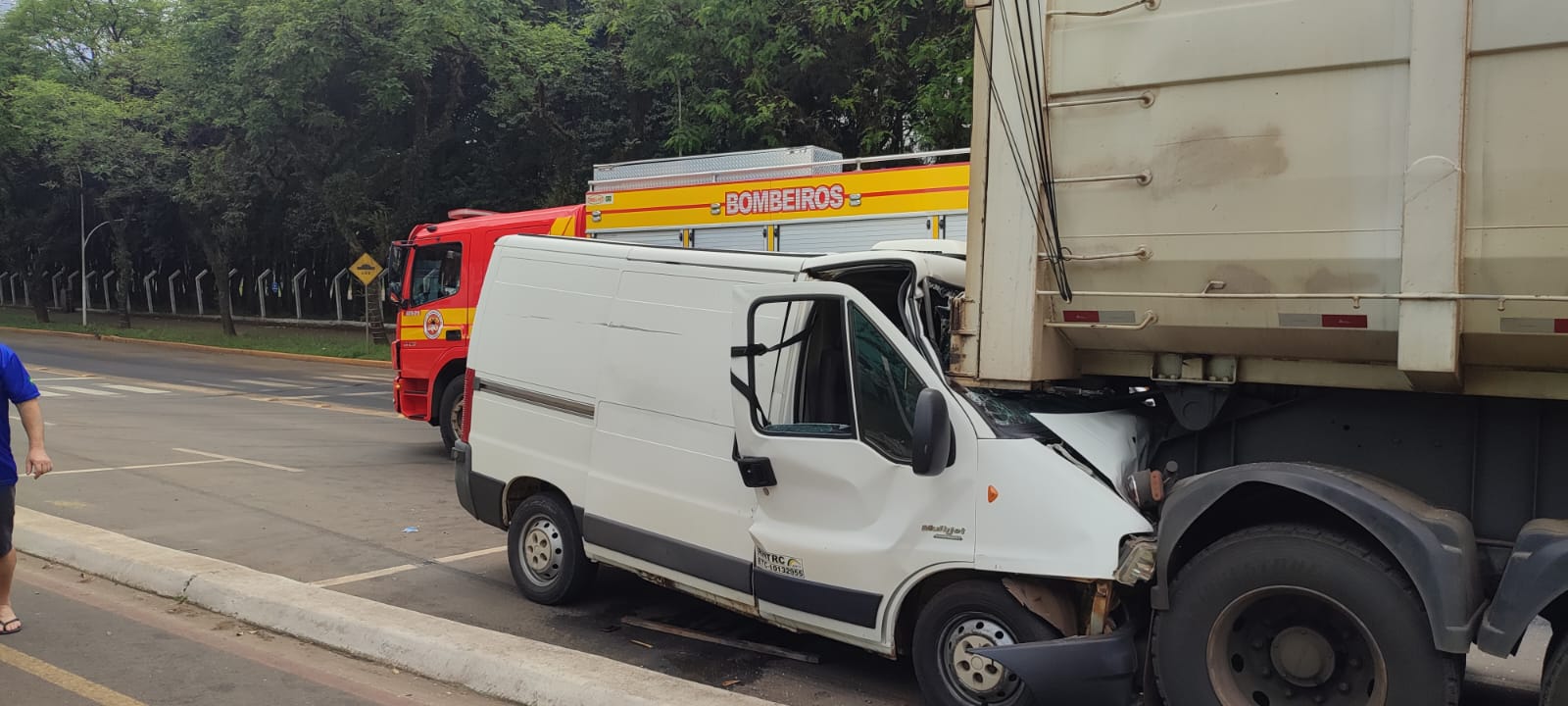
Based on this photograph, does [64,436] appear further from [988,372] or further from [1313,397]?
[1313,397]

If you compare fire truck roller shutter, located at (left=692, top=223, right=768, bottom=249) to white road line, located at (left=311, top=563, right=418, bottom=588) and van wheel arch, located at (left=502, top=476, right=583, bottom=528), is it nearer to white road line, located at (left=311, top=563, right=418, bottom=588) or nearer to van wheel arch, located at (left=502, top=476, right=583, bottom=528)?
van wheel arch, located at (left=502, top=476, right=583, bottom=528)

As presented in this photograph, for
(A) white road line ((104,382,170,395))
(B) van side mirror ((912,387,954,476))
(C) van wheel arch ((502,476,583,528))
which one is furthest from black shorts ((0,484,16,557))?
(A) white road line ((104,382,170,395))

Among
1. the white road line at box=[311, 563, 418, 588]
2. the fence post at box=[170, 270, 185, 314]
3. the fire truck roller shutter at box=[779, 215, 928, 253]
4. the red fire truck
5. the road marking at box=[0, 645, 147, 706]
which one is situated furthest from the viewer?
the fence post at box=[170, 270, 185, 314]

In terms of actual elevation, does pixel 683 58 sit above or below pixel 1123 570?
above

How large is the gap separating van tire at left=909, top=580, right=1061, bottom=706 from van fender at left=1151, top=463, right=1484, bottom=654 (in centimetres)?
54

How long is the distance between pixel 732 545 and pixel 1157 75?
278 cm

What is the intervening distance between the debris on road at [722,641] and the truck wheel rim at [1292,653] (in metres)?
2.03

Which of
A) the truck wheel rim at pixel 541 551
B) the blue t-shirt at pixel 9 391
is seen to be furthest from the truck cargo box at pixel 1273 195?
the blue t-shirt at pixel 9 391

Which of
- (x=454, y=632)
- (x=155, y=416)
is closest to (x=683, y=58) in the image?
(x=155, y=416)

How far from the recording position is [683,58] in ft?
60.3

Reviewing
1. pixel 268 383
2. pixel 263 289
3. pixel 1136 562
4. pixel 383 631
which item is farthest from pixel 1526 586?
pixel 263 289

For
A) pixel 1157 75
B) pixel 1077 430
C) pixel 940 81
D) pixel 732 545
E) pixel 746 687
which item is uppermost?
pixel 940 81

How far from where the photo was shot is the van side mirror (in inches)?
165

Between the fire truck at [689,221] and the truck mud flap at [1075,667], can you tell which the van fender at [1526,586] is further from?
the fire truck at [689,221]
